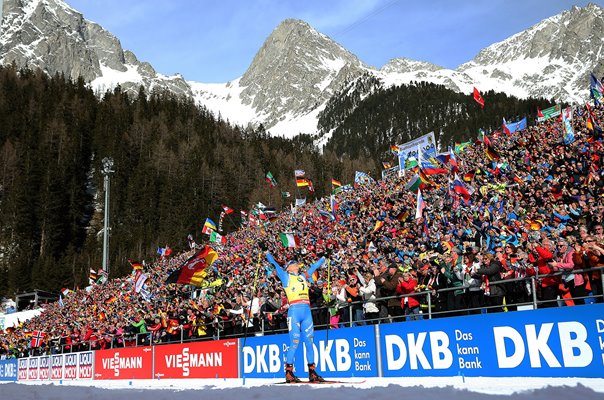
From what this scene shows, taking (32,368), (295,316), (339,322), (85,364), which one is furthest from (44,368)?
(295,316)

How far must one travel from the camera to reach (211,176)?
97812 mm

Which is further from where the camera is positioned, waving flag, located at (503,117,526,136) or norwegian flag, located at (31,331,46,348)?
waving flag, located at (503,117,526,136)

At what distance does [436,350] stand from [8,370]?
27307 millimetres

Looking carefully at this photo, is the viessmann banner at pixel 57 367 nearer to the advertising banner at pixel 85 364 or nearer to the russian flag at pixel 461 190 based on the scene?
the advertising banner at pixel 85 364

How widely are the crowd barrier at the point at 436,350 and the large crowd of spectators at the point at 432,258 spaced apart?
1.20ft

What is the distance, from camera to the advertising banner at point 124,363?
19.6 meters

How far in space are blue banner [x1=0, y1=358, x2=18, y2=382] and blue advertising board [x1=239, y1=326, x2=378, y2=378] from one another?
19.5 metres

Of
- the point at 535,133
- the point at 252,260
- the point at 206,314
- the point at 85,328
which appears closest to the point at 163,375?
the point at 206,314

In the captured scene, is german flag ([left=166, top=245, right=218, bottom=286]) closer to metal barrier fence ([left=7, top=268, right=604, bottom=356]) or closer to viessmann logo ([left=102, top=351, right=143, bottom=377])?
metal barrier fence ([left=7, top=268, right=604, bottom=356])

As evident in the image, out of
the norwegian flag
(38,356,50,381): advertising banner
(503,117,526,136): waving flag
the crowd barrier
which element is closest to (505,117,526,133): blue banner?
(503,117,526,136): waving flag

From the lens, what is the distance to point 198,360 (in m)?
17.3

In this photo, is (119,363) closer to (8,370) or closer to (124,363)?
(124,363)

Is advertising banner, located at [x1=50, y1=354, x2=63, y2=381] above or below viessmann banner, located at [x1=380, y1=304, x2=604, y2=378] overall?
below

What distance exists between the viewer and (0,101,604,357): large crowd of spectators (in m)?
11.3
